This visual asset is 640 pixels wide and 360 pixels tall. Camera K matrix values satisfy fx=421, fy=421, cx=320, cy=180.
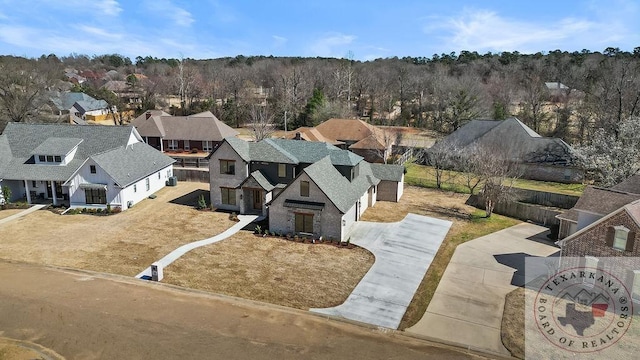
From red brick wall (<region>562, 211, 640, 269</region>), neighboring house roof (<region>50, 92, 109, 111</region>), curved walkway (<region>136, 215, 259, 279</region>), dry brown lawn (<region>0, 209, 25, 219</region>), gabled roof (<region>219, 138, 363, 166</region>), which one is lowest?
curved walkway (<region>136, 215, 259, 279</region>)

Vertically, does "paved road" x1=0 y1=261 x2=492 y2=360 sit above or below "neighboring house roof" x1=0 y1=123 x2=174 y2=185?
below

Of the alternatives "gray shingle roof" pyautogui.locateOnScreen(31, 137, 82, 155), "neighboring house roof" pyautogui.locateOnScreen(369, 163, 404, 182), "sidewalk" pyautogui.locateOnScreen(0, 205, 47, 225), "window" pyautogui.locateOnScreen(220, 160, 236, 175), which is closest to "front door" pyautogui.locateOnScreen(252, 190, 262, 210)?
"window" pyautogui.locateOnScreen(220, 160, 236, 175)

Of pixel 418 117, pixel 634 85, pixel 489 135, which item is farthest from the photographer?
pixel 418 117

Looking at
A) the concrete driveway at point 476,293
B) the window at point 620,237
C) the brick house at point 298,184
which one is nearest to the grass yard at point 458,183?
the brick house at point 298,184

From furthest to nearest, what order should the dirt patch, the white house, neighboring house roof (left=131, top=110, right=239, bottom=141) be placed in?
neighboring house roof (left=131, top=110, right=239, bottom=141), the white house, the dirt patch

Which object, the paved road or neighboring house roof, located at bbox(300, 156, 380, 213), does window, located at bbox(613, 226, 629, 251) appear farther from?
neighboring house roof, located at bbox(300, 156, 380, 213)

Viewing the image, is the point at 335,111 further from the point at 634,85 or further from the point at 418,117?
the point at 634,85

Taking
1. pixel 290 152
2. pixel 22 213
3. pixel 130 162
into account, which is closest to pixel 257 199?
pixel 290 152

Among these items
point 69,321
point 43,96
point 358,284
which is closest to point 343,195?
point 358,284
